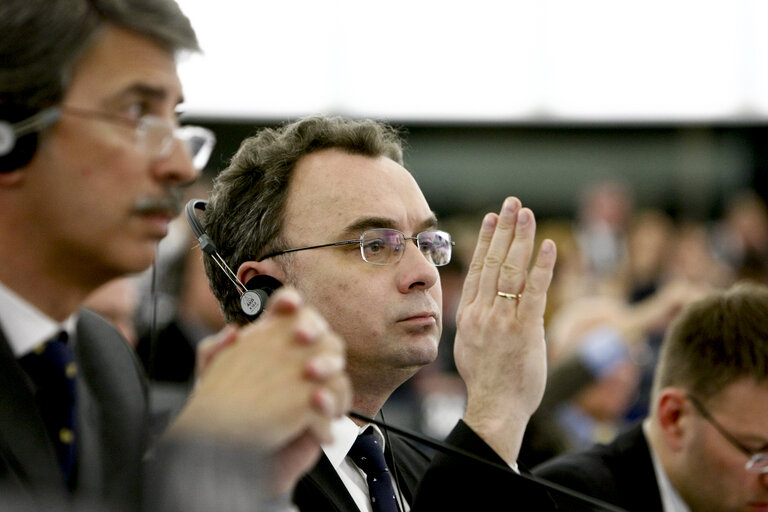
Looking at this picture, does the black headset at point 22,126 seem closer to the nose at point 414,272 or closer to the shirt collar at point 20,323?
the shirt collar at point 20,323

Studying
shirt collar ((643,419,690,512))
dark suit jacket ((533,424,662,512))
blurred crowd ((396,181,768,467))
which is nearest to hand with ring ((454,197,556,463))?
dark suit jacket ((533,424,662,512))

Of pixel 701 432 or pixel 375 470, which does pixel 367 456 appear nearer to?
pixel 375 470

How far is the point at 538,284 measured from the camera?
171 centimetres

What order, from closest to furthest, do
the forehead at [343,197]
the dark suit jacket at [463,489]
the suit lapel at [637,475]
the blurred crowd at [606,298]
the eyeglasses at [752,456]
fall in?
1. the dark suit jacket at [463,489]
2. the forehead at [343,197]
3. the eyeglasses at [752,456]
4. the suit lapel at [637,475]
5. the blurred crowd at [606,298]

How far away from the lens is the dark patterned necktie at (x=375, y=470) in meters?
1.76

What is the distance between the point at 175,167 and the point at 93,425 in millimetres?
363

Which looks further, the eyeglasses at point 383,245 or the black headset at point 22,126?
the eyeglasses at point 383,245

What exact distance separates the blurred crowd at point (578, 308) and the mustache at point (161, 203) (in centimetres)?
31

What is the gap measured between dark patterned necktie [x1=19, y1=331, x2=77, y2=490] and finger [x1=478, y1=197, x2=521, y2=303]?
0.77 m

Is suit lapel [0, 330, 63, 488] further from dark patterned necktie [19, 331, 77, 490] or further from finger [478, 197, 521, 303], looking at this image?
finger [478, 197, 521, 303]

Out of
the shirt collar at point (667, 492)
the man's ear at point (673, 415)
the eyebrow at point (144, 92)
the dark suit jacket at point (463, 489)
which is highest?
the eyebrow at point (144, 92)

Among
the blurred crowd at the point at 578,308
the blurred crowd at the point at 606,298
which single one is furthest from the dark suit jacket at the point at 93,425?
the blurred crowd at the point at 606,298

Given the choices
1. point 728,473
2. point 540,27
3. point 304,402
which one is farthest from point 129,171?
point 540,27

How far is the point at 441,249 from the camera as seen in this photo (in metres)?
1.99
